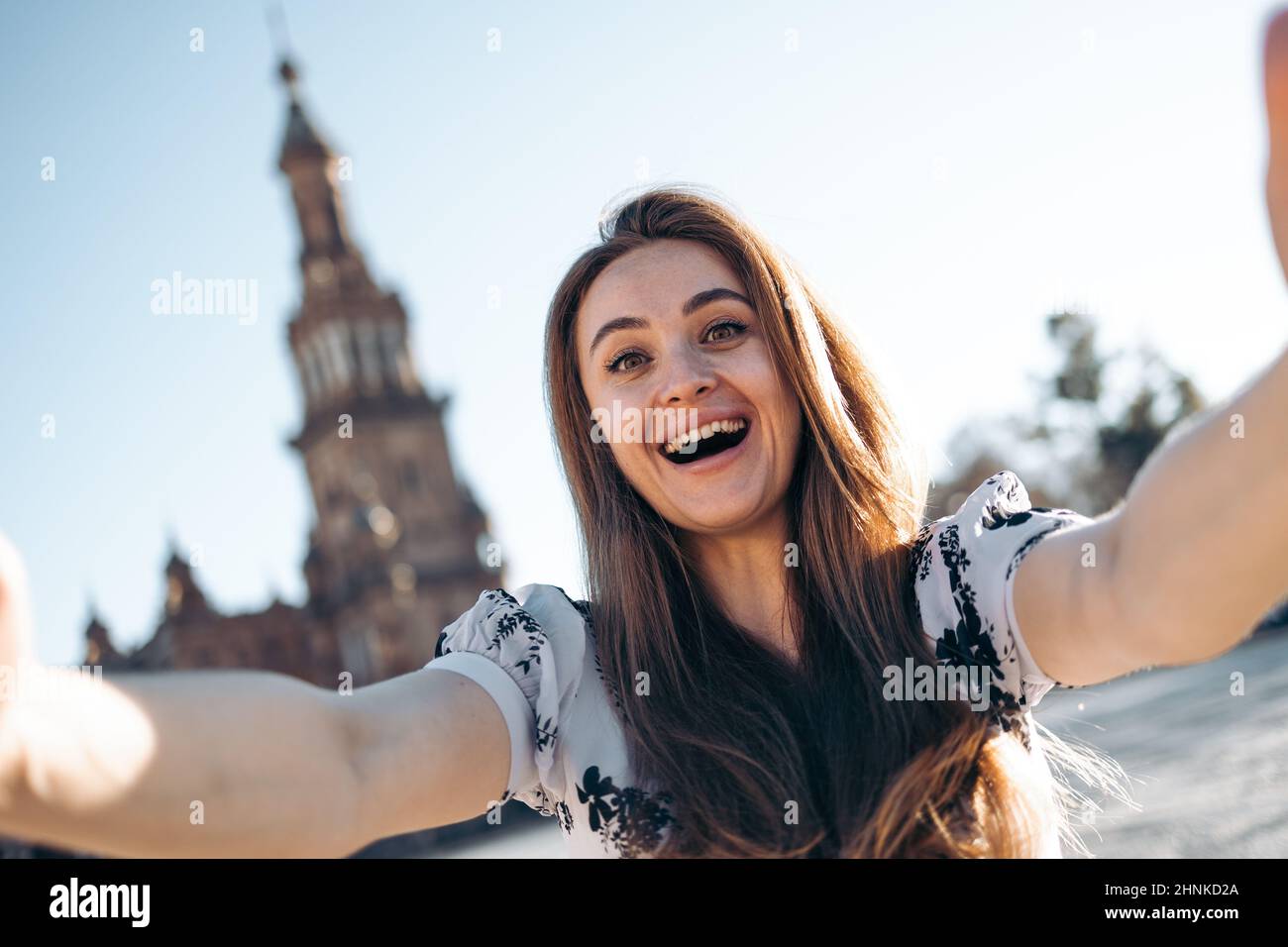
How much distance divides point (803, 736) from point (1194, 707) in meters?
20.5

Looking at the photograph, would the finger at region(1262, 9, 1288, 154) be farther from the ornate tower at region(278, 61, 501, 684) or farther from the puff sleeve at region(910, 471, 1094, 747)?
the ornate tower at region(278, 61, 501, 684)

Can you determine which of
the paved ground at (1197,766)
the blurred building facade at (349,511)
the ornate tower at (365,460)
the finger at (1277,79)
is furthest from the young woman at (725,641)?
the ornate tower at (365,460)

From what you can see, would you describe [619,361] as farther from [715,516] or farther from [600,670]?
[600,670]

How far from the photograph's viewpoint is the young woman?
3.61 feet

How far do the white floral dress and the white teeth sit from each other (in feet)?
0.91

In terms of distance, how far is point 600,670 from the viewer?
1732mm

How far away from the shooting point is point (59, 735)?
99 cm

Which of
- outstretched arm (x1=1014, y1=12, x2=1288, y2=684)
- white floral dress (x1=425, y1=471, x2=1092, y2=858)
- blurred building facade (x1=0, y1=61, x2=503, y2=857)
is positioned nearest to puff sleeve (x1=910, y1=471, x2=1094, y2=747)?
white floral dress (x1=425, y1=471, x2=1092, y2=858)

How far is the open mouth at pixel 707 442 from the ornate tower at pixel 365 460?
36.7m
